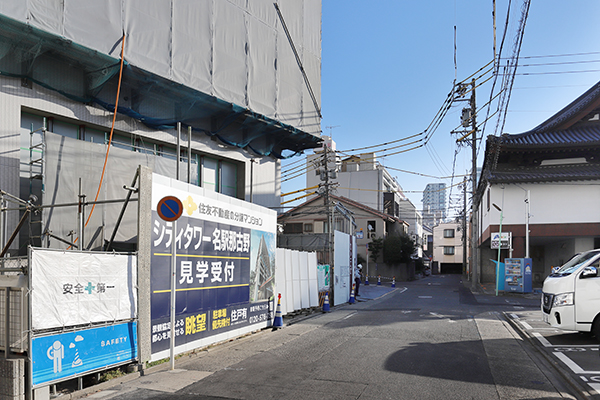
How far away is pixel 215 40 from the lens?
18.6 metres

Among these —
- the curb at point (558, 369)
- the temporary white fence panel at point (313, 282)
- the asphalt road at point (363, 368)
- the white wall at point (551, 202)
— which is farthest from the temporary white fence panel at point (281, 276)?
the white wall at point (551, 202)

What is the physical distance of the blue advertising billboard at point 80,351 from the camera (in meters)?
6.43

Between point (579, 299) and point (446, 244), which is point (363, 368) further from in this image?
point (446, 244)

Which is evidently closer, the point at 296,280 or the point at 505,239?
the point at 296,280

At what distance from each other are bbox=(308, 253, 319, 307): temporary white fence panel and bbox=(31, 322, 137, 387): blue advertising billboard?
35.0 feet

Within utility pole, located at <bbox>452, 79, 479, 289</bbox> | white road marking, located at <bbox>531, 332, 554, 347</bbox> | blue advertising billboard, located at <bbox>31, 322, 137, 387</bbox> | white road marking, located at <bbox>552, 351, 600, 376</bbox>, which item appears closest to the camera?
blue advertising billboard, located at <bbox>31, 322, 137, 387</bbox>

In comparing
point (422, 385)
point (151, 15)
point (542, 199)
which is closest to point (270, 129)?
point (151, 15)

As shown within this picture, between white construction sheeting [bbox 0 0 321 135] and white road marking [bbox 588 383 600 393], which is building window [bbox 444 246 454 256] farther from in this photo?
white road marking [bbox 588 383 600 393]

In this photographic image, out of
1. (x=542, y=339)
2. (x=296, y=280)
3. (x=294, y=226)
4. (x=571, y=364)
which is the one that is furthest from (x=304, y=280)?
(x=294, y=226)

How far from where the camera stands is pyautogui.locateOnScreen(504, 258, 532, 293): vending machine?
87.8ft

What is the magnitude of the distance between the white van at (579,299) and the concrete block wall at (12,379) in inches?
443

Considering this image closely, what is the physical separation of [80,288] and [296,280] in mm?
10388

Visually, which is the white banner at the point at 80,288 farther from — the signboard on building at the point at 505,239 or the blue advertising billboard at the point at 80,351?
the signboard on building at the point at 505,239

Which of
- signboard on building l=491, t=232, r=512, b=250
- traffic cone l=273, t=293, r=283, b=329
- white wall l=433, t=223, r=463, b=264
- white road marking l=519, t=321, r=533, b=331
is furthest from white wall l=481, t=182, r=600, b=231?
white wall l=433, t=223, r=463, b=264
